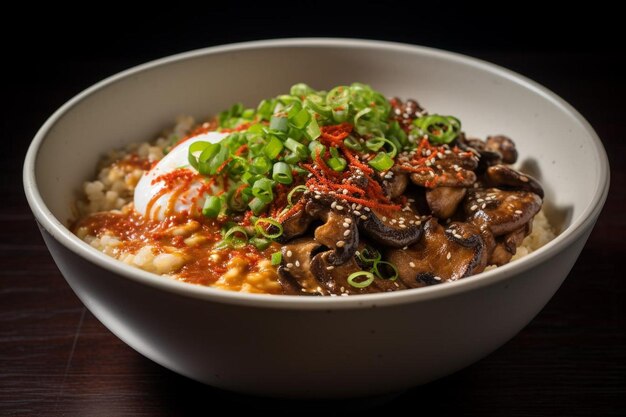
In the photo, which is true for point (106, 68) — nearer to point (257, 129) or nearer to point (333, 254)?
point (257, 129)

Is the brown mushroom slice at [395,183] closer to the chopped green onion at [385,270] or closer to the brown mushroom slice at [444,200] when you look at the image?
the brown mushroom slice at [444,200]

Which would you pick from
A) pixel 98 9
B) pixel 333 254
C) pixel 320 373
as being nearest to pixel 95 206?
pixel 333 254

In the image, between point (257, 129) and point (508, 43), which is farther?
point (508, 43)

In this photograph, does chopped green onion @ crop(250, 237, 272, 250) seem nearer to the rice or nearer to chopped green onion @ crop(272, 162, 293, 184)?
the rice

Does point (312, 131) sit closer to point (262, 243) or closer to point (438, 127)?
point (262, 243)

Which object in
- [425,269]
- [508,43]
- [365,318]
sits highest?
[365,318]

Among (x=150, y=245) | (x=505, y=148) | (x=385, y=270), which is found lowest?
(x=150, y=245)

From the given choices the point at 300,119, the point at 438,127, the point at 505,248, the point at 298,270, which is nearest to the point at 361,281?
the point at 298,270
